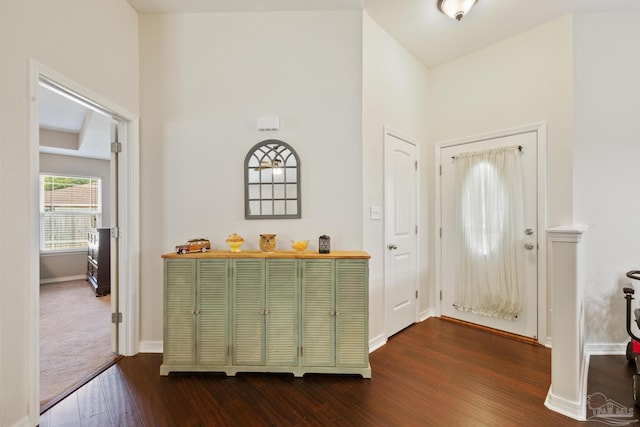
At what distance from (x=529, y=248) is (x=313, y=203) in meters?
2.22

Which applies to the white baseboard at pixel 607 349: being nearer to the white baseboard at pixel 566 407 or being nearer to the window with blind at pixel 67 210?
the white baseboard at pixel 566 407

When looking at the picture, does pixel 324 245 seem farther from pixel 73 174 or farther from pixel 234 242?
pixel 73 174

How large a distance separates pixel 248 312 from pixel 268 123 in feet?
5.33

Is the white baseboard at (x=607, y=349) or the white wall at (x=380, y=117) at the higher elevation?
the white wall at (x=380, y=117)

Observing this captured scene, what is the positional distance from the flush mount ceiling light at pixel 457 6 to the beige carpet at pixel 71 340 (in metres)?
4.17

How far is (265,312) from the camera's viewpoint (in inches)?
80.1

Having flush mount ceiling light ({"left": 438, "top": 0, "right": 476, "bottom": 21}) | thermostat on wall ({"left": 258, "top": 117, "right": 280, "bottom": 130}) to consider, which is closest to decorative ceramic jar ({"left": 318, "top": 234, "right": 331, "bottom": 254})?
thermostat on wall ({"left": 258, "top": 117, "right": 280, "bottom": 130})

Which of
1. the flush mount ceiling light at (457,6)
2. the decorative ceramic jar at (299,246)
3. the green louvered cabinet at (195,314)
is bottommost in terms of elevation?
the green louvered cabinet at (195,314)

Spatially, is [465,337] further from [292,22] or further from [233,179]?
[292,22]

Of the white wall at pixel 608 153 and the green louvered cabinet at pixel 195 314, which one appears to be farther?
the white wall at pixel 608 153

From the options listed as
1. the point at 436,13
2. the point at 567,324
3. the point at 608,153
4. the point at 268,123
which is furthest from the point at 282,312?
the point at 608,153

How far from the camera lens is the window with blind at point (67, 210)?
5.03 meters

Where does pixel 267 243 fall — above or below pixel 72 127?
below

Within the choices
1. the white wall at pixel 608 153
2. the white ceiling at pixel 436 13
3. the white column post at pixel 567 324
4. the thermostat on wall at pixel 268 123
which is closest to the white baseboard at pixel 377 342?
the white column post at pixel 567 324
